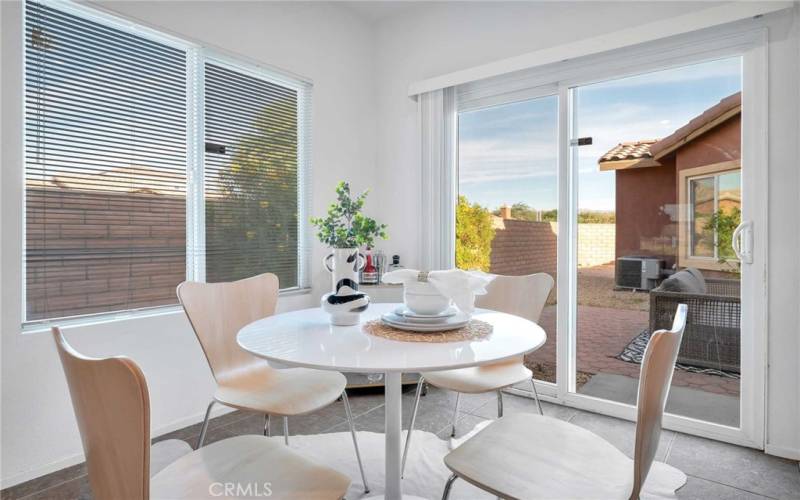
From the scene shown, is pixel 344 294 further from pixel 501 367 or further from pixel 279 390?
pixel 501 367

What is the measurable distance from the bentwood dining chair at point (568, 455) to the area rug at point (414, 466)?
0.75 meters

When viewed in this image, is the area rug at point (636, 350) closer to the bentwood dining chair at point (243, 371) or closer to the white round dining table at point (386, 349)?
the white round dining table at point (386, 349)

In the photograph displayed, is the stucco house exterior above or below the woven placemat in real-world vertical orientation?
above

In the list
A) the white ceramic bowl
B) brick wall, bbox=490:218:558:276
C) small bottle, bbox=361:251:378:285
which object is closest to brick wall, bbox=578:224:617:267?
brick wall, bbox=490:218:558:276

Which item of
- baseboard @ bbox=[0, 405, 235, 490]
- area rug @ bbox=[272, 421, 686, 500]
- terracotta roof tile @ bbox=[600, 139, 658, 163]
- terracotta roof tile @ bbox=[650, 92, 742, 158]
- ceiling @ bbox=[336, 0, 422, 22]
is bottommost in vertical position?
area rug @ bbox=[272, 421, 686, 500]

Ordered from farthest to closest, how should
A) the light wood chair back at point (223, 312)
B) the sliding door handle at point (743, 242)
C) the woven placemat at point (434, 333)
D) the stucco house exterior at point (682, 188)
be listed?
the stucco house exterior at point (682, 188) → the sliding door handle at point (743, 242) → the light wood chair back at point (223, 312) → the woven placemat at point (434, 333)

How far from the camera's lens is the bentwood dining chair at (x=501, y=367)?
78.5 inches

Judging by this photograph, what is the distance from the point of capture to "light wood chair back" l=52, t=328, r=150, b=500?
79cm

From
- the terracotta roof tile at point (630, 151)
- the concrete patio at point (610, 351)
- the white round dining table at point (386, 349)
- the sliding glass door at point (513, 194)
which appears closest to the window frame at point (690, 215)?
the terracotta roof tile at point (630, 151)

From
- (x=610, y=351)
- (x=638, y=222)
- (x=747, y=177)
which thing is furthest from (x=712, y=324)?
(x=747, y=177)

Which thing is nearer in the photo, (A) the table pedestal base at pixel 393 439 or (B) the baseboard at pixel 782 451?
(A) the table pedestal base at pixel 393 439

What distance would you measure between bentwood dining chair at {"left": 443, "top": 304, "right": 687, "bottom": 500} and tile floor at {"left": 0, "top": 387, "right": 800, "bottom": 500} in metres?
0.80

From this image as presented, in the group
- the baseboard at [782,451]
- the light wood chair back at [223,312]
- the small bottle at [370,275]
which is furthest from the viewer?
the small bottle at [370,275]

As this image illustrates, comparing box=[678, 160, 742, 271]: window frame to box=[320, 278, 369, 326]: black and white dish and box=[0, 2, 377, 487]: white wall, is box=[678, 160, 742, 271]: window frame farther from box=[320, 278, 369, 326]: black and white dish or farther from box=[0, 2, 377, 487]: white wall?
box=[0, 2, 377, 487]: white wall
